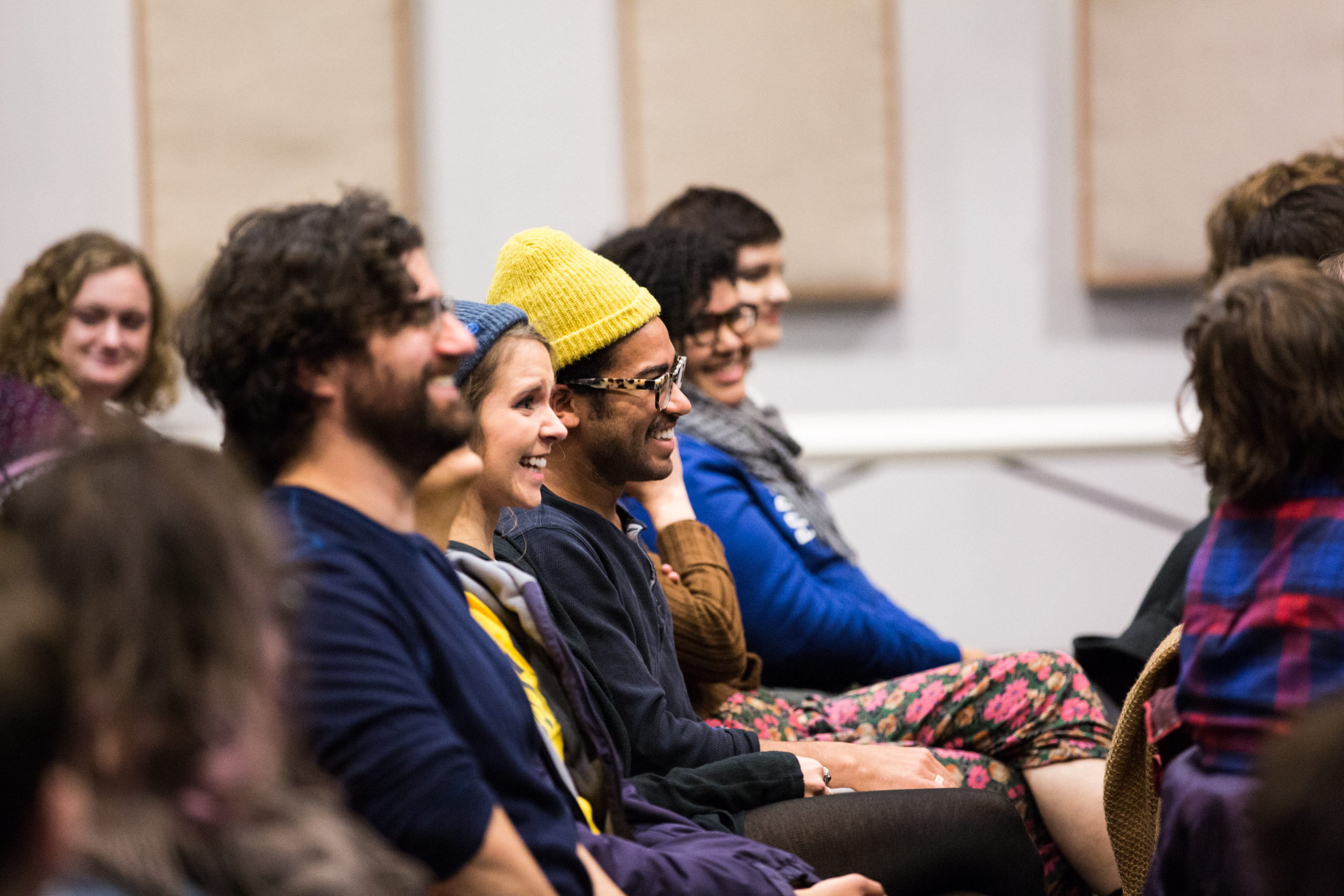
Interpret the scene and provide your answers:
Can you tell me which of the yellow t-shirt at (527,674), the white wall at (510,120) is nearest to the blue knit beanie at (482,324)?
the yellow t-shirt at (527,674)

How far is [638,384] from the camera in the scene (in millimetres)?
1975

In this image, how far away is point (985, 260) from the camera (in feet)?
13.6

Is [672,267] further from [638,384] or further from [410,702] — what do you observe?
[410,702]

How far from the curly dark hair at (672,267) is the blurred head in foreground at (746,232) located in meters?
0.22

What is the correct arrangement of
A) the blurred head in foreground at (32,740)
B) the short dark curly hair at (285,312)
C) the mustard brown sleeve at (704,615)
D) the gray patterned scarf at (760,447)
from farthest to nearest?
the gray patterned scarf at (760,447) < the mustard brown sleeve at (704,615) < the short dark curly hair at (285,312) < the blurred head in foreground at (32,740)

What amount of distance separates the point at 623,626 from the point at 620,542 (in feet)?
0.52

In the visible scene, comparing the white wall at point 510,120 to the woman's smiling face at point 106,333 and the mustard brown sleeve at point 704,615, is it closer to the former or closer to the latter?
the woman's smiling face at point 106,333

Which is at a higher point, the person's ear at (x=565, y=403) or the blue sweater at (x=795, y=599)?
the person's ear at (x=565, y=403)

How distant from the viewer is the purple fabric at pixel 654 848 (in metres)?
1.45

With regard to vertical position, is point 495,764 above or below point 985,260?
below

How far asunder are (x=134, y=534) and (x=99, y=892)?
0.75 ft

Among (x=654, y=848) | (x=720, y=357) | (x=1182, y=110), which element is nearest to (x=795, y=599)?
(x=720, y=357)

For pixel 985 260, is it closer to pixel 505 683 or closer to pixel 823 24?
pixel 823 24

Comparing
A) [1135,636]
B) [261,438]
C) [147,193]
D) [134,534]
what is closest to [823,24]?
[147,193]
